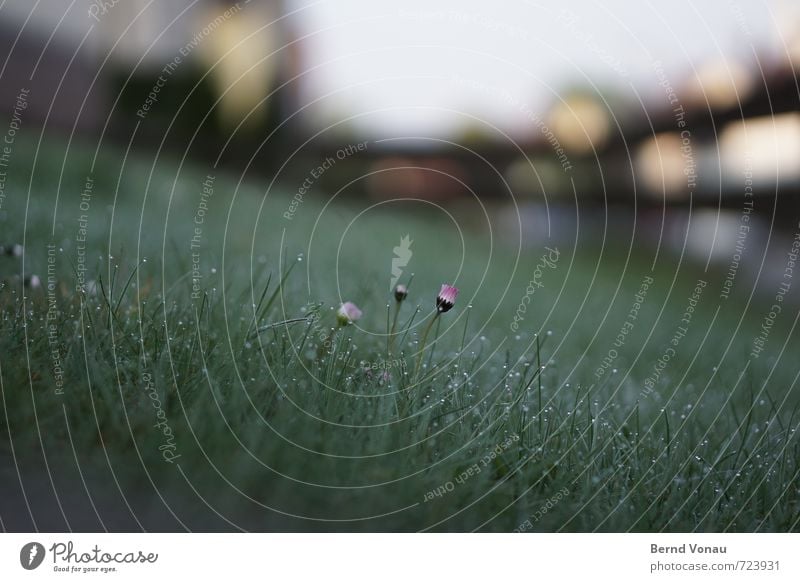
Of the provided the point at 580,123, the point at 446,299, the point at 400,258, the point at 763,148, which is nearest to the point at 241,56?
the point at 400,258

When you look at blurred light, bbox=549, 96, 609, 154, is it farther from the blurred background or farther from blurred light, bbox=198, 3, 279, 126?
blurred light, bbox=198, 3, 279, 126

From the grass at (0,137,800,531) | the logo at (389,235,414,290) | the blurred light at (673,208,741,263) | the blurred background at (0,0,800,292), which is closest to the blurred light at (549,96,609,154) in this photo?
the blurred background at (0,0,800,292)

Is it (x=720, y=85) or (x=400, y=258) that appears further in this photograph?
(x=400, y=258)
